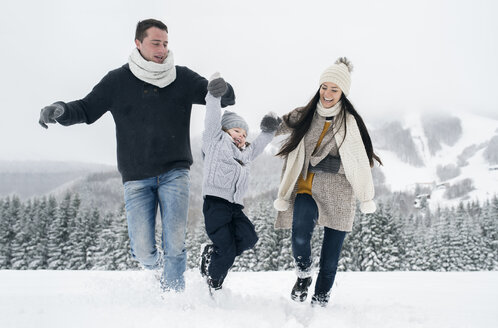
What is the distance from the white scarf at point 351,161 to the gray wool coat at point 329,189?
7 centimetres

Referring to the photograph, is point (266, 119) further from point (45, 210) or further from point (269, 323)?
point (45, 210)

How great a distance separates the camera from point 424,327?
3.00 m

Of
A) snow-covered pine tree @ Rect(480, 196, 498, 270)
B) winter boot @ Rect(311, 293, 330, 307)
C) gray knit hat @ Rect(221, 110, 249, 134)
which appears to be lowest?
snow-covered pine tree @ Rect(480, 196, 498, 270)

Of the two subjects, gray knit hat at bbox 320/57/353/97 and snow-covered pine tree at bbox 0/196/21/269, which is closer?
gray knit hat at bbox 320/57/353/97

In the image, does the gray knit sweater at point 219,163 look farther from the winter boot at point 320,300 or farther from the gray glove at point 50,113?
the gray glove at point 50,113

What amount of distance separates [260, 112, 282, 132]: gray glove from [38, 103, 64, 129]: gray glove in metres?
2.07

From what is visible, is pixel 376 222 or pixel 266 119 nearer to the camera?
pixel 266 119

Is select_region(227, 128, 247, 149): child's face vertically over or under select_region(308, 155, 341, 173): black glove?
over

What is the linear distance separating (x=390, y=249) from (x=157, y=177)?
33.7 metres

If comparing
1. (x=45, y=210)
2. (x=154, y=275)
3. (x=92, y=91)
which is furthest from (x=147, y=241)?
(x=45, y=210)

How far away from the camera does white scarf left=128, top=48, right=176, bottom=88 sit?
393 cm

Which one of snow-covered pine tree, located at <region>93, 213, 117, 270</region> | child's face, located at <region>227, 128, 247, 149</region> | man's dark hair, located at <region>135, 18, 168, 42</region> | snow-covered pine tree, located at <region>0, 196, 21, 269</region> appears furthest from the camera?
snow-covered pine tree, located at <region>0, 196, 21, 269</region>

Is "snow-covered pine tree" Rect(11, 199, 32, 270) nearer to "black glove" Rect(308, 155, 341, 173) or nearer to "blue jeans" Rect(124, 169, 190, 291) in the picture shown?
"blue jeans" Rect(124, 169, 190, 291)

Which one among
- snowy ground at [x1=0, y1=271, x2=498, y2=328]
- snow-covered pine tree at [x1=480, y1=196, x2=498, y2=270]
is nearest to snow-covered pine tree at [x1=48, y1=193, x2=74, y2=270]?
snowy ground at [x1=0, y1=271, x2=498, y2=328]
